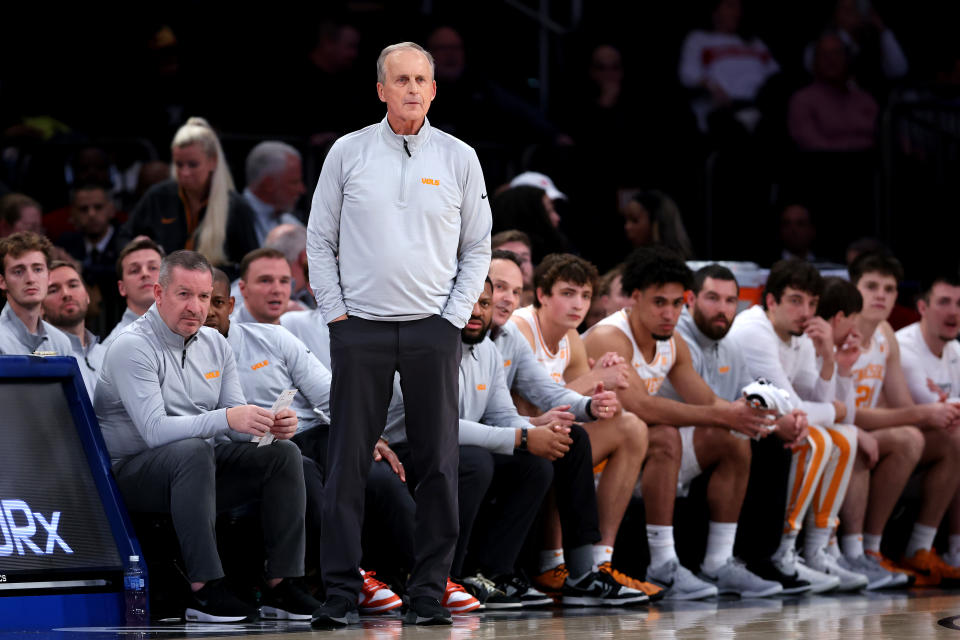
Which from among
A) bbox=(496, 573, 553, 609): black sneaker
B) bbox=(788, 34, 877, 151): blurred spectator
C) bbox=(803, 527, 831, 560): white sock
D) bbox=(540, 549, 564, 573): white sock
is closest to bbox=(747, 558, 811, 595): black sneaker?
bbox=(803, 527, 831, 560): white sock

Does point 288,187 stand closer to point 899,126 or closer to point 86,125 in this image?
point 86,125

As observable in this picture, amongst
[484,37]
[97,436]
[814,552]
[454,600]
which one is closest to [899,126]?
[484,37]

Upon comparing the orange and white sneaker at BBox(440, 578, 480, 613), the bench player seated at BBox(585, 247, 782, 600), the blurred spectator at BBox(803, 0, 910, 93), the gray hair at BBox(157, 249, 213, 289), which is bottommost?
the orange and white sneaker at BBox(440, 578, 480, 613)

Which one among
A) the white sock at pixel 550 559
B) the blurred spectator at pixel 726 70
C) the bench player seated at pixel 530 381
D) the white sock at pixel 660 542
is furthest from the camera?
the blurred spectator at pixel 726 70

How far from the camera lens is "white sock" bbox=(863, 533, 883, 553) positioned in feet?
28.1

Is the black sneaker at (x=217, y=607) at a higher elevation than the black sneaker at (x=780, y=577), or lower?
higher

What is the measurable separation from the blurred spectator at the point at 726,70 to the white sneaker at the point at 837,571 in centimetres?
435

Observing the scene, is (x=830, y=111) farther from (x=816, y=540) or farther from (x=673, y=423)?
(x=673, y=423)

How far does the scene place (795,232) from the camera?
36.1ft

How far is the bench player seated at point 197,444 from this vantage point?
585 centimetres

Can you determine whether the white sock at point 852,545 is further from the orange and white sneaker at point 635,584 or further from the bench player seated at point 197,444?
the bench player seated at point 197,444

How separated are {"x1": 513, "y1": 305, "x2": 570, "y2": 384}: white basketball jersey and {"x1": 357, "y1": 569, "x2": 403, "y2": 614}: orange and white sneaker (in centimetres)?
161

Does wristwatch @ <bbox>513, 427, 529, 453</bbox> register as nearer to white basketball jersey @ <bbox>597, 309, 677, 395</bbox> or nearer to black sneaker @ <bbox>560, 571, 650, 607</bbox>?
black sneaker @ <bbox>560, 571, 650, 607</bbox>

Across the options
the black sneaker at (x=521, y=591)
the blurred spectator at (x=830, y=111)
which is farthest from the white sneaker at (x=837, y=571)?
the blurred spectator at (x=830, y=111)
